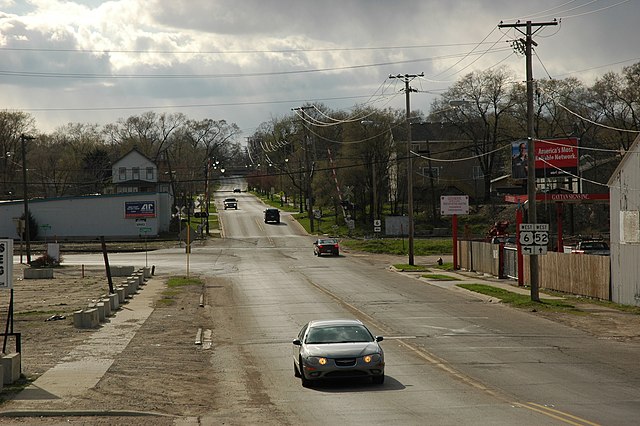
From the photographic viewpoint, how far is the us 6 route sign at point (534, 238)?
114 ft

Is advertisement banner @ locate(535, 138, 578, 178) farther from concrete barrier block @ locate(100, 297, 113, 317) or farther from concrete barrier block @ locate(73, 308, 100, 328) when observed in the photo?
concrete barrier block @ locate(73, 308, 100, 328)

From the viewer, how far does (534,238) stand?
3466cm

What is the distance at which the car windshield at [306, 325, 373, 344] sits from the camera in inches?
715

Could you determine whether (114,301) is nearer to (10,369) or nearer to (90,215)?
(10,369)

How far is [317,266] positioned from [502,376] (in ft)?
141

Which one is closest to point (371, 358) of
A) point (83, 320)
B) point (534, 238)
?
point (83, 320)

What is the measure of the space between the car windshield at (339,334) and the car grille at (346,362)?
87 cm

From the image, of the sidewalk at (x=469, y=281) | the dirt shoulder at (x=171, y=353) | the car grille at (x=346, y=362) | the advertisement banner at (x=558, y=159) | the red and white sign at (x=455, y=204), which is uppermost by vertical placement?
the advertisement banner at (x=558, y=159)

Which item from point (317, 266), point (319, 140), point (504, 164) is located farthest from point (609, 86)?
point (319, 140)

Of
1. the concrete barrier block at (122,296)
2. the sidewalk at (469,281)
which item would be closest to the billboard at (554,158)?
the sidewalk at (469,281)

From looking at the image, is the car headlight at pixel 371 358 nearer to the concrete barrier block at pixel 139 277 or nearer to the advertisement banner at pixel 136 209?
the concrete barrier block at pixel 139 277

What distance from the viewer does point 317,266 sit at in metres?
61.2

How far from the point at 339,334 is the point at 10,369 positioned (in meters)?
6.81

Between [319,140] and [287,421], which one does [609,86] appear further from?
[287,421]
